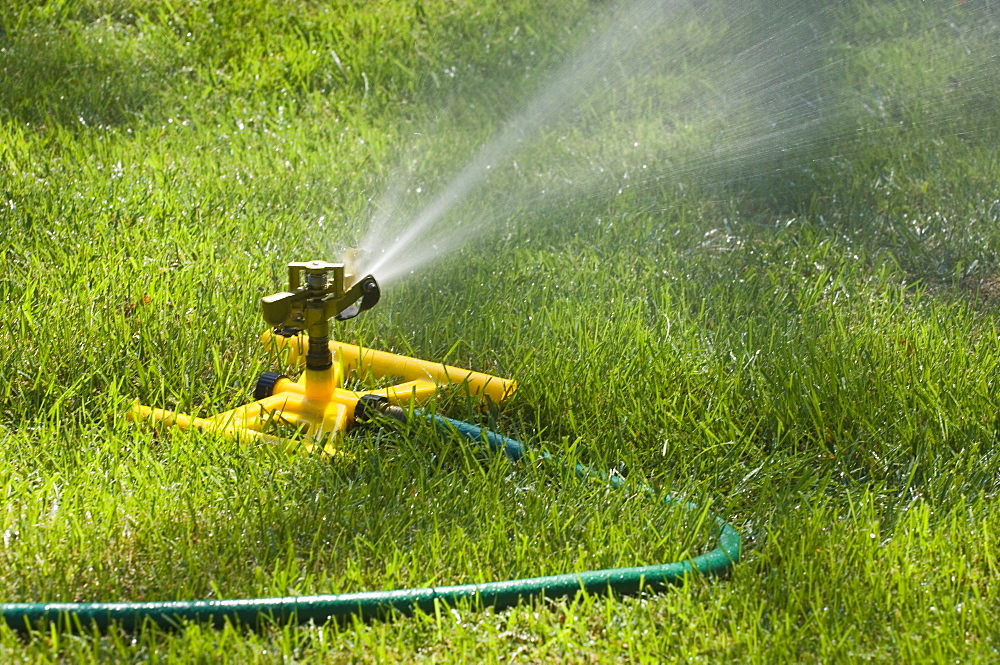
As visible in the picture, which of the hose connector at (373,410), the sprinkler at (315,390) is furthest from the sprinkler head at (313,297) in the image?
the hose connector at (373,410)

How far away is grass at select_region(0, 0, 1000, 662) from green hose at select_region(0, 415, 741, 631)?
29 millimetres

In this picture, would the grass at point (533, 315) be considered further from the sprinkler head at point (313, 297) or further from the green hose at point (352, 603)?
the sprinkler head at point (313, 297)

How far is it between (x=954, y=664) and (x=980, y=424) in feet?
2.80

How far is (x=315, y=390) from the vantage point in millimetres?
2467

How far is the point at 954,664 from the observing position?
5.67 feet

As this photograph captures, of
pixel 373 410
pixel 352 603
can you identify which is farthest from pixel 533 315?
pixel 352 603

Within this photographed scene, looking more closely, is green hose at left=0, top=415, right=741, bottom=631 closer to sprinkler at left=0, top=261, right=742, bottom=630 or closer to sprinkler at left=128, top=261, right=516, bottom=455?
sprinkler at left=0, top=261, right=742, bottom=630

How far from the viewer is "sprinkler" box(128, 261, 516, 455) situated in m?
2.36

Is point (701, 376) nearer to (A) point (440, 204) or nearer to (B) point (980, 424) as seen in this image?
(B) point (980, 424)

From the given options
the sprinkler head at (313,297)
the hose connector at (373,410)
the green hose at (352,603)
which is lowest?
the green hose at (352,603)

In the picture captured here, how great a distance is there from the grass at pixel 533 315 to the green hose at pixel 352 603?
0.03 meters

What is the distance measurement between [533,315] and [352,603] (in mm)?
1257

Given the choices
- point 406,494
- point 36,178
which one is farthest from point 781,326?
point 36,178

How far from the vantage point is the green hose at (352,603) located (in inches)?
69.6
